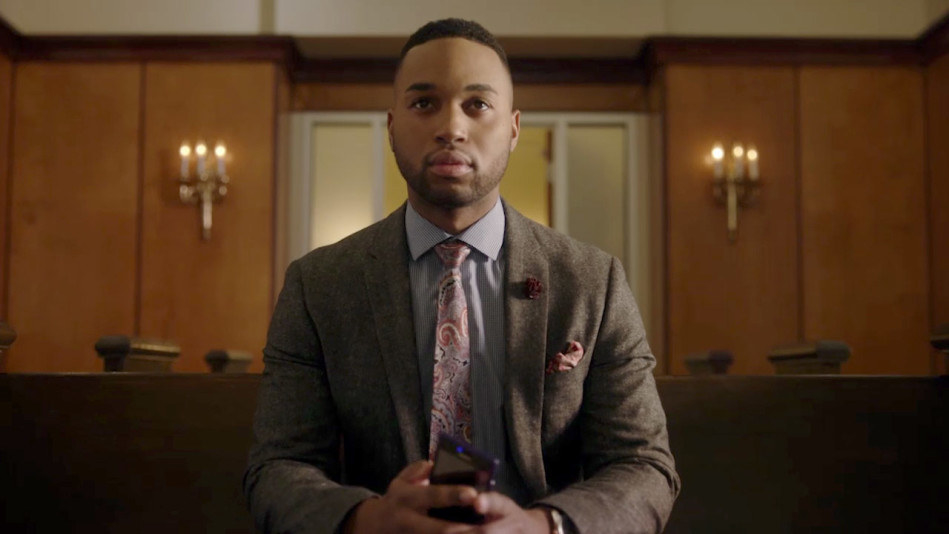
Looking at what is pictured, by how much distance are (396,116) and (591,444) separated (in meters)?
0.66

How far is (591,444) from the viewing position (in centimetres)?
169

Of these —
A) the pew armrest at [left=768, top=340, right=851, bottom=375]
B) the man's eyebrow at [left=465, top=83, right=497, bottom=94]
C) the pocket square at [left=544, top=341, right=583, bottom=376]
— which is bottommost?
the pew armrest at [left=768, top=340, right=851, bottom=375]

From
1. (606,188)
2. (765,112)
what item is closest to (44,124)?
(606,188)

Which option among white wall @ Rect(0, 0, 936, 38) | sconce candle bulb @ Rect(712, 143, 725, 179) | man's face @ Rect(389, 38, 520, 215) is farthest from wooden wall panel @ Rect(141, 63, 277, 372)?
man's face @ Rect(389, 38, 520, 215)

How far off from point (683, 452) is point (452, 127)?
1025mm

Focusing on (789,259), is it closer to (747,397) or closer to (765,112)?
(765,112)

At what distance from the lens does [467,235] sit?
1.75 m

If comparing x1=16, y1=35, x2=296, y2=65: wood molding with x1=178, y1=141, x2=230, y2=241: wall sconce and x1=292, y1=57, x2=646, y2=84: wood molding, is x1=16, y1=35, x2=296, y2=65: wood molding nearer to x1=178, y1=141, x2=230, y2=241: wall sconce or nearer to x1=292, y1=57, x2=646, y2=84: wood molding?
x1=292, y1=57, x2=646, y2=84: wood molding

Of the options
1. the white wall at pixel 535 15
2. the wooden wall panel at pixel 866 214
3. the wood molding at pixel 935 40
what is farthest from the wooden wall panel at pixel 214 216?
the wood molding at pixel 935 40

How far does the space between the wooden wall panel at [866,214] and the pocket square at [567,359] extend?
4.86 m

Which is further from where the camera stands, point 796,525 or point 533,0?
point 533,0

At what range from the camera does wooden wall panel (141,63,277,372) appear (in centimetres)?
609

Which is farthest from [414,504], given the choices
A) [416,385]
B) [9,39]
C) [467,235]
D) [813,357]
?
[9,39]

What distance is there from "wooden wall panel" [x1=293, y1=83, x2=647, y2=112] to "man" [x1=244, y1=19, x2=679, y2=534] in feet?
16.3
